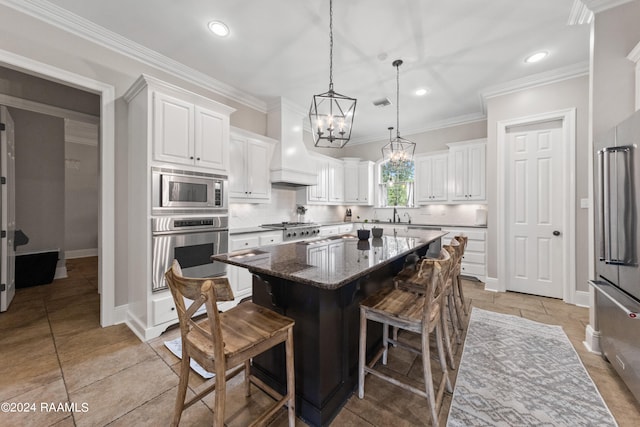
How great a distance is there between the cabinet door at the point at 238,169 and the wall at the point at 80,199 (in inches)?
189

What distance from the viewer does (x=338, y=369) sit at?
1.65 meters

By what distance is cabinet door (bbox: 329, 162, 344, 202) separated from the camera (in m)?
5.81

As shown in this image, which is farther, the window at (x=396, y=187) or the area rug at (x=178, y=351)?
the window at (x=396, y=187)

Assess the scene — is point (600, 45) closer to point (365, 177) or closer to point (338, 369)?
point (338, 369)

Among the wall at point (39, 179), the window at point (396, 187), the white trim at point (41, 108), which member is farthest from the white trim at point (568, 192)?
the wall at point (39, 179)

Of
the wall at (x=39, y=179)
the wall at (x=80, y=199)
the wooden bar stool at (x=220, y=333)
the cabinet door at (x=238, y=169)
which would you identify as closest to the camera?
the wooden bar stool at (x=220, y=333)

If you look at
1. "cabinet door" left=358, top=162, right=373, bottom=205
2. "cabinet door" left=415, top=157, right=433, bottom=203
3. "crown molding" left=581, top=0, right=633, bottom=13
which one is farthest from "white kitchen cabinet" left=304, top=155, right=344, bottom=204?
"crown molding" left=581, top=0, right=633, bottom=13

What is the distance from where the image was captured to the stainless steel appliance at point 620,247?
1.64 m

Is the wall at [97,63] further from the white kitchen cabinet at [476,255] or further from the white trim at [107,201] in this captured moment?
the white kitchen cabinet at [476,255]

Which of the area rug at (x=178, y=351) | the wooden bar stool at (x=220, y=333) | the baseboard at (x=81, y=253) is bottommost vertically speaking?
the area rug at (x=178, y=351)

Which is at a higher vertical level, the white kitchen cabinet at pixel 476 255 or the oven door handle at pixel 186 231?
the oven door handle at pixel 186 231

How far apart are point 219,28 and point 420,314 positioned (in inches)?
127

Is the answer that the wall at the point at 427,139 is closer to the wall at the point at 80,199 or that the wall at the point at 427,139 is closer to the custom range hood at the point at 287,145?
the custom range hood at the point at 287,145

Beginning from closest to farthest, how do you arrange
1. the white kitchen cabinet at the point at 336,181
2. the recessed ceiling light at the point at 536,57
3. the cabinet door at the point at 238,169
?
the recessed ceiling light at the point at 536,57
the cabinet door at the point at 238,169
the white kitchen cabinet at the point at 336,181
